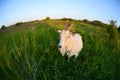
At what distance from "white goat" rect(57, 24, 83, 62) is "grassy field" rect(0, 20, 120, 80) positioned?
0.14 ft

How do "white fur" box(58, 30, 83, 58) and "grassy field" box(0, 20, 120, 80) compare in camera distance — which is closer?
"grassy field" box(0, 20, 120, 80)

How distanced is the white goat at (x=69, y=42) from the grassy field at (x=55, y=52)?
0.04 m

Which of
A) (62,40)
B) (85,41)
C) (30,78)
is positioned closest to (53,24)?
(62,40)

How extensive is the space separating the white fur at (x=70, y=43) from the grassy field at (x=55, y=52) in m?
0.04

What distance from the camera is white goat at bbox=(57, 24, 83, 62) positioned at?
2.62 meters

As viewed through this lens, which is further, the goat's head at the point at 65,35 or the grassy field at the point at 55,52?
the goat's head at the point at 65,35

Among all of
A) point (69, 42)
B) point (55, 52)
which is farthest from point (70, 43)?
point (55, 52)

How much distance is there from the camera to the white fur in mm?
2626

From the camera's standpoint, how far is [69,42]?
8.78 ft

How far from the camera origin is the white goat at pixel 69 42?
2617 millimetres

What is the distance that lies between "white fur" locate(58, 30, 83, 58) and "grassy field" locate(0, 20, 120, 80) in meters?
0.04

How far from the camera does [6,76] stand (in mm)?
2588

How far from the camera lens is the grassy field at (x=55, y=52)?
98.4 inches

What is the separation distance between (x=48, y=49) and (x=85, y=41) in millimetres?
370
